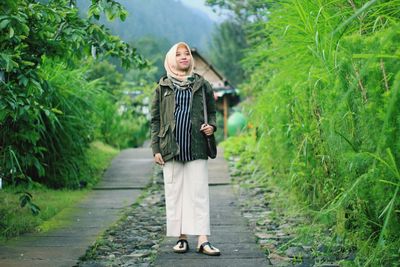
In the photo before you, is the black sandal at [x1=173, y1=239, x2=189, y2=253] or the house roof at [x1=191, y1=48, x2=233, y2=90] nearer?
the black sandal at [x1=173, y1=239, x2=189, y2=253]

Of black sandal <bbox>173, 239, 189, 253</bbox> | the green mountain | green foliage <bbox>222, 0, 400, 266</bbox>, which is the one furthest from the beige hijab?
the green mountain

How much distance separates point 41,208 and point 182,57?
294 cm

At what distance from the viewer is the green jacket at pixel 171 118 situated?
495cm

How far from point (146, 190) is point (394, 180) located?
5878 mm

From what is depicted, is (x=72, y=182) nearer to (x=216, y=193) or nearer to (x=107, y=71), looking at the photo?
(x=216, y=193)

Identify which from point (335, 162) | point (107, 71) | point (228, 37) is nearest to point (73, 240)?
point (335, 162)

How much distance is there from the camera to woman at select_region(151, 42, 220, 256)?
495cm

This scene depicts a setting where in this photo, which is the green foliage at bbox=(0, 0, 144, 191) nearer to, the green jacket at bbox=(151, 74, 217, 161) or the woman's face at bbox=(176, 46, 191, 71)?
the woman's face at bbox=(176, 46, 191, 71)

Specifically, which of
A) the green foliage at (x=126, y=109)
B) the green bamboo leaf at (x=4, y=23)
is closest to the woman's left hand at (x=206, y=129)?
the green bamboo leaf at (x=4, y=23)

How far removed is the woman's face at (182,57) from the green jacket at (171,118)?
149 millimetres

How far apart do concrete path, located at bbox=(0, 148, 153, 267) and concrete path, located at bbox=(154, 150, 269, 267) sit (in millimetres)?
684

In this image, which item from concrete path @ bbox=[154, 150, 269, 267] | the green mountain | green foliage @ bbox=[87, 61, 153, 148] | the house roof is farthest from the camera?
the green mountain

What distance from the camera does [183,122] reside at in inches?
196

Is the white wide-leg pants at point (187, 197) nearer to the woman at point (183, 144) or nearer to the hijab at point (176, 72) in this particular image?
the woman at point (183, 144)
